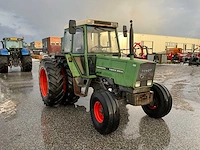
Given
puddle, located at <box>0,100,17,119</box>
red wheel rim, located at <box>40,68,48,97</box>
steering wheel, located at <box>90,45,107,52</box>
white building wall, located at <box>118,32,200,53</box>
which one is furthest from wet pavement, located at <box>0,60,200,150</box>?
white building wall, located at <box>118,32,200,53</box>

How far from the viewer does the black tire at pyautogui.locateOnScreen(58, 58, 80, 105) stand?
4.99 meters

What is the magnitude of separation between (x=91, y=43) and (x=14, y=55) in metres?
11.1

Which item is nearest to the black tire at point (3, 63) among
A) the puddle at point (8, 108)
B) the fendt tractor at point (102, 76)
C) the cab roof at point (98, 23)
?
the puddle at point (8, 108)

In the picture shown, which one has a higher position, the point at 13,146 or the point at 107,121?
the point at 107,121

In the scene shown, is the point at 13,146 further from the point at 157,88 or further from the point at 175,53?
the point at 175,53

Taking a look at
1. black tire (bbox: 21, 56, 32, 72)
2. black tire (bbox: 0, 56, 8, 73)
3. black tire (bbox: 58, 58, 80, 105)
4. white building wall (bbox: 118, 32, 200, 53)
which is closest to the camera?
black tire (bbox: 58, 58, 80, 105)

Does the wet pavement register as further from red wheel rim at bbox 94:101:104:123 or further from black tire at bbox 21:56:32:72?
black tire at bbox 21:56:32:72

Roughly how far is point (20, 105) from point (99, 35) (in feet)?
9.87

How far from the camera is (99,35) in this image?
467cm

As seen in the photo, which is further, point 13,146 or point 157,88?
point 157,88

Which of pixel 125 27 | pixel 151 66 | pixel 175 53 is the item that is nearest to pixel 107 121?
pixel 151 66

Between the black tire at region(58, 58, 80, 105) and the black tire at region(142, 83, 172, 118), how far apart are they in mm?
2042

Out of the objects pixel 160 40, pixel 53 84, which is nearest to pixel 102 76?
pixel 53 84

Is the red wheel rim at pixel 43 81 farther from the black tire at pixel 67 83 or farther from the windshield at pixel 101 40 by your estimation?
the windshield at pixel 101 40
